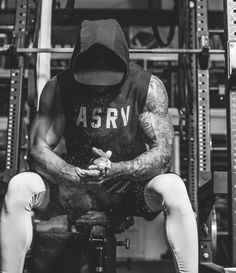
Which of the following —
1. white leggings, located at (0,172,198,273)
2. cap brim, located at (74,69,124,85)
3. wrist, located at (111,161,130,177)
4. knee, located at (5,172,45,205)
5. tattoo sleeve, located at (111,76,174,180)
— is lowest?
white leggings, located at (0,172,198,273)

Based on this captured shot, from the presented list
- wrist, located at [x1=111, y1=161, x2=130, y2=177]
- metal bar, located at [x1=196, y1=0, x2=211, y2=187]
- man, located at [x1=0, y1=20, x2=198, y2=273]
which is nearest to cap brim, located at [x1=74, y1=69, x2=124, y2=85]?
man, located at [x1=0, y1=20, x2=198, y2=273]

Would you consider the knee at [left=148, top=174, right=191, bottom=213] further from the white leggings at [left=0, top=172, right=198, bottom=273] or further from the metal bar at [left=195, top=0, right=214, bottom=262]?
the metal bar at [left=195, top=0, right=214, bottom=262]

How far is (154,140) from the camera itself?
6.44ft

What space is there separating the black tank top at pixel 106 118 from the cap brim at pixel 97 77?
0.32ft

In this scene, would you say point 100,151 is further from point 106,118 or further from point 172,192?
point 172,192

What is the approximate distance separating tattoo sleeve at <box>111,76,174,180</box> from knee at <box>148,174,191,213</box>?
0.11 m

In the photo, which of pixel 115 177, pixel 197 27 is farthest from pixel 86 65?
pixel 197 27

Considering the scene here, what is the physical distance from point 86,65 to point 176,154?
2.44 m

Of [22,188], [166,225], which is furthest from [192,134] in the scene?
[22,188]

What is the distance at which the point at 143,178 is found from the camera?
1876 mm

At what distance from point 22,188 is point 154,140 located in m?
0.58

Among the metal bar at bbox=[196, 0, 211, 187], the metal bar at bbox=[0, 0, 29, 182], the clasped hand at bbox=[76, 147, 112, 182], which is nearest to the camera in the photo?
the clasped hand at bbox=[76, 147, 112, 182]

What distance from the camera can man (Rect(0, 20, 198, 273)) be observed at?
1664 millimetres

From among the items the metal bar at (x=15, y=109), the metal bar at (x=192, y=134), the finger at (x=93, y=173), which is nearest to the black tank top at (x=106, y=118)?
the finger at (x=93, y=173)
